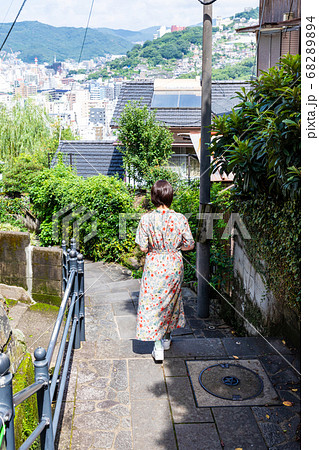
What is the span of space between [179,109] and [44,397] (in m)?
16.7

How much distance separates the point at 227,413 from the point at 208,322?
2.41 metres

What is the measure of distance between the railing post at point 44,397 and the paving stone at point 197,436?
2.86 ft

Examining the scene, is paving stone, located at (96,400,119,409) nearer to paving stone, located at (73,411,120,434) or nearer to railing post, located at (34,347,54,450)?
paving stone, located at (73,411,120,434)

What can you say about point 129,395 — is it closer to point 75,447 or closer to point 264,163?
point 75,447

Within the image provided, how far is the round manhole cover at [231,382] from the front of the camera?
3396 mm

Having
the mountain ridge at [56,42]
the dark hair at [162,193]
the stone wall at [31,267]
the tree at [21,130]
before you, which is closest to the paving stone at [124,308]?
the stone wall at [31,267]

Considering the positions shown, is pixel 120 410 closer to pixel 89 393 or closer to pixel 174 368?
pixel 89 393

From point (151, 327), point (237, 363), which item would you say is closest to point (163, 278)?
point (151, 327)

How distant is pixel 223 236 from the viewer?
634 cm

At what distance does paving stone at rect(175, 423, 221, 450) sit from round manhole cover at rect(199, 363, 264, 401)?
0.41m

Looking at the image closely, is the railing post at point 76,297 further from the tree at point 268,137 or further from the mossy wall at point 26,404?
the tree at point 268,137

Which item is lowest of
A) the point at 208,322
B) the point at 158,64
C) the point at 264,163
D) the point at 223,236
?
the point at 208,322

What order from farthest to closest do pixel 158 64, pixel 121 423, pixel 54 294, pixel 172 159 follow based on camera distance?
pixel 158 64
pixel 172 159
pixel 54 294
pixel 121 423

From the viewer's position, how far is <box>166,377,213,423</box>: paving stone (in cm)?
310
